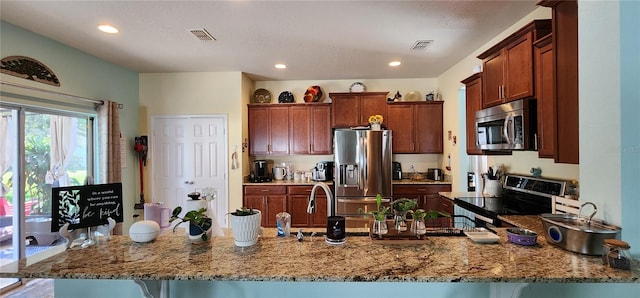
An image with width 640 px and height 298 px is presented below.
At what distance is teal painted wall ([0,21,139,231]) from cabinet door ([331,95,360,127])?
3034mm

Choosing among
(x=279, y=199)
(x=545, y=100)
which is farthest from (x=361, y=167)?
(x=545, y=100)

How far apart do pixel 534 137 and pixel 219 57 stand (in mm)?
3449

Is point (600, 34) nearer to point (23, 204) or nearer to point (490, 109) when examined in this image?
point (490, 109)

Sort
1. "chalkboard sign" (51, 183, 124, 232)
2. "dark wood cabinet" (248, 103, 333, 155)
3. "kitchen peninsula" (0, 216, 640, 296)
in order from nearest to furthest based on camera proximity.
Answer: "kitchen peninsula" (0, 216, 640, 296), "chalkboard sign" (51, 183, 124, 232), "dark wood cabinet" (248, 103, 333, 155)

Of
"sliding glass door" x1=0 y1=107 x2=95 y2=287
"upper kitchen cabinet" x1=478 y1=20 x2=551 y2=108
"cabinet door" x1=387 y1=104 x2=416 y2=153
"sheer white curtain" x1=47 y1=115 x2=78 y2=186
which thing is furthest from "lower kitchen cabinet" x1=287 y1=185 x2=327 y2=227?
"sheer white curtain" x1=47 y1=115 x2=78 y2=186

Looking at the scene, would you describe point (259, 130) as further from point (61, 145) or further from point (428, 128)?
point (428, 128)

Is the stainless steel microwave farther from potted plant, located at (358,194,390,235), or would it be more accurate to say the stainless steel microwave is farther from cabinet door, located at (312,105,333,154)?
cabinet door, located at (312,105,333,154)

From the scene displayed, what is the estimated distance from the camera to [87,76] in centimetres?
358

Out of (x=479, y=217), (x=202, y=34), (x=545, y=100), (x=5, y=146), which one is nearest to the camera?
(x=545, y=100)

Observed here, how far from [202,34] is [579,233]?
324 centimetres

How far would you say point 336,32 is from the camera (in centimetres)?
295

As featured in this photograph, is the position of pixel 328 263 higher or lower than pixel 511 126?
lower

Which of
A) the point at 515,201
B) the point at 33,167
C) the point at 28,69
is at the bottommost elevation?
the point at 515,201

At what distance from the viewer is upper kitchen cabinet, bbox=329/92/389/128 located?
187 inches
